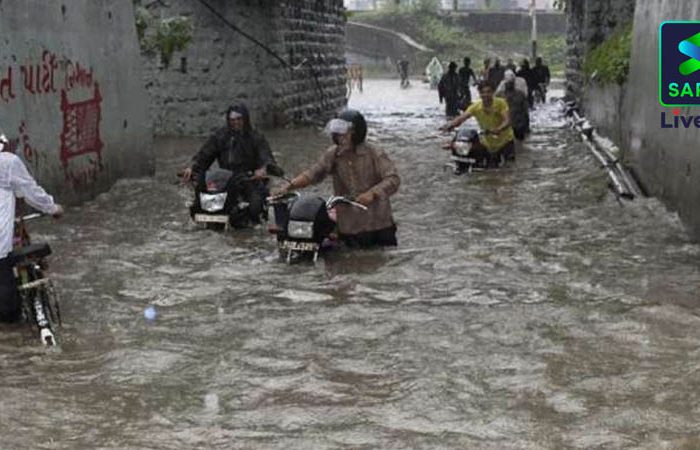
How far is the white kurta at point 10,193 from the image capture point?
726 cm

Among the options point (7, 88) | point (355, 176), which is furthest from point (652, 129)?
point (7, 88)

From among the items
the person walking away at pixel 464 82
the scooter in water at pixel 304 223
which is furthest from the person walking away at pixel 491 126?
the person walking away at pixel 464 82

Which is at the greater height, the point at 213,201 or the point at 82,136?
the point at 82,136

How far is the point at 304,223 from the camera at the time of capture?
31.6ft

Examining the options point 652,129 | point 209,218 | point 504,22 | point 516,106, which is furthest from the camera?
point 504,22

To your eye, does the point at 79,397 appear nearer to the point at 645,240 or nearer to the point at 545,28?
the point at 645,240

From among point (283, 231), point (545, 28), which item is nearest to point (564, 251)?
point (283, 231)

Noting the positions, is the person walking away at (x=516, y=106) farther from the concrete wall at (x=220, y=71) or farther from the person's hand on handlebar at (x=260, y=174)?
the person's hand on handlebar at (x=260, y=174)

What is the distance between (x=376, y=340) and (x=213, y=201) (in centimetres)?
440

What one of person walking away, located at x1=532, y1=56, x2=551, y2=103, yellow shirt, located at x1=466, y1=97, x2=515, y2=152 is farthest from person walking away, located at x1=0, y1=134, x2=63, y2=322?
person walking away, located at x1=532, y1=56, x2=551, y2=103

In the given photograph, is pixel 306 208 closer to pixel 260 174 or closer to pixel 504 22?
pixel 260 174

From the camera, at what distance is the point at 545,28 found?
64000 millimetres

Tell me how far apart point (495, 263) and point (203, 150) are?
3554 mm

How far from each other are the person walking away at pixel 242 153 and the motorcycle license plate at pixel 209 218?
28 cm
